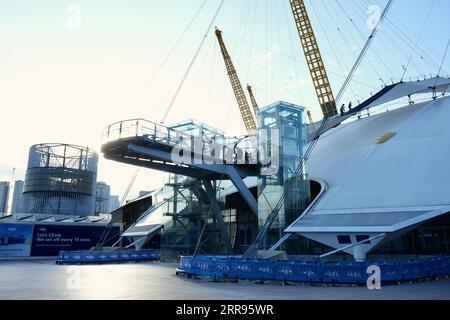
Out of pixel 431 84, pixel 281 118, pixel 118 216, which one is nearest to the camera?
pixel 281 118

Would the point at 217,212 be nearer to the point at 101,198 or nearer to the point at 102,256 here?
the point at 102,256

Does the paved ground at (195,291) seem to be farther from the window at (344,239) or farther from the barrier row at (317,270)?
the window at (344,239)

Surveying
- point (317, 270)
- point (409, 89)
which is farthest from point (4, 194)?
point (317, 270)

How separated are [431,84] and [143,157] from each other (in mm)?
28202

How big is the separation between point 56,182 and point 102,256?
37.8 m

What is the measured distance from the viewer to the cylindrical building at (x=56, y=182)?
2579 inches

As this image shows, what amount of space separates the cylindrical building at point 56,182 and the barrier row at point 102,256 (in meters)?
36.2

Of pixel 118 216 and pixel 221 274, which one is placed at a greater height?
pixel 118 216

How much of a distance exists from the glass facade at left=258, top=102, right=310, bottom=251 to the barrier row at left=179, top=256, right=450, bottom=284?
10.6 metres

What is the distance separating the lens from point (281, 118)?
103 ft

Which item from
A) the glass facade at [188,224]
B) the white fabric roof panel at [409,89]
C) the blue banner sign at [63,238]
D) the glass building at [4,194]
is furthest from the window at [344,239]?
the glass building at [4,194]

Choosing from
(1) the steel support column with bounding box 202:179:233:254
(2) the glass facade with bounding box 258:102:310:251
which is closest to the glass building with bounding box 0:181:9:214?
(1) the steel support column with bounding box 202:179:233:254
